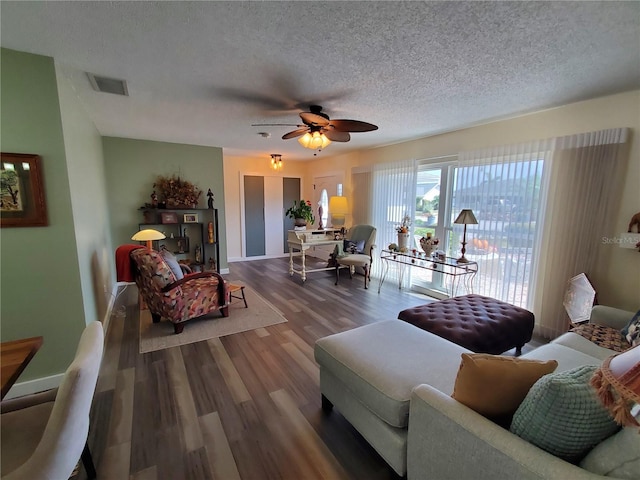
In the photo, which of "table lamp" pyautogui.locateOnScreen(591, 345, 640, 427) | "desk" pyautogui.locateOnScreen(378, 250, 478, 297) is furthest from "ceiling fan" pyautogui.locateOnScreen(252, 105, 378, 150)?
"table lamp" pyautogui.locateOnScreen(591, 345, 640, 427)

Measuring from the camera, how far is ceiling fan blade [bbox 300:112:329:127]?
8.14 feet

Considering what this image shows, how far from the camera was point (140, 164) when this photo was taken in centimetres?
477

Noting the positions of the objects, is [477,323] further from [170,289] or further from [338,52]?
[170,289]

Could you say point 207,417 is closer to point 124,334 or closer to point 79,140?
point 124,334

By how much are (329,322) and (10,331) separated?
273cm

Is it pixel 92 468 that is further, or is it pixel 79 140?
pixel 79 140

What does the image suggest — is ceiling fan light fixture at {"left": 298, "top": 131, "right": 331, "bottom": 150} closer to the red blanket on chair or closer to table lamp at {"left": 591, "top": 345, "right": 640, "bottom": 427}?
the red blanket on chair

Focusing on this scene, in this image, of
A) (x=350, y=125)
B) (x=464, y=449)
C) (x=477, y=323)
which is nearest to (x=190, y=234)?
(x=350, y=125)

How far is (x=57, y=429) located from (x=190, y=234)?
4.74m

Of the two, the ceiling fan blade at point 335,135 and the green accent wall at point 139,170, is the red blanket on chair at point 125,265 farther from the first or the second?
the ceiling fan blade at point 335,135

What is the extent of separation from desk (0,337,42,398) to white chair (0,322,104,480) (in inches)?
7.2

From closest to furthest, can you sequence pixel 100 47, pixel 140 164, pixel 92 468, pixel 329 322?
pixel 92 468 < pixel 100 47 < pixel 329 322 < pixel 140 164

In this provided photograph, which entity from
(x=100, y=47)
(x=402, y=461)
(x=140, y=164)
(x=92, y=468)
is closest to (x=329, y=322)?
(x=402, y=461)

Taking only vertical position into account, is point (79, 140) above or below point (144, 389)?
above
